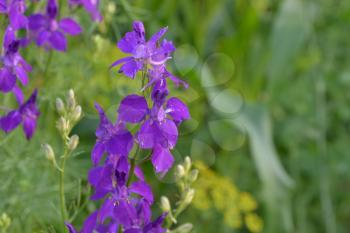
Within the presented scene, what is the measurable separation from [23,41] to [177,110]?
0.57m

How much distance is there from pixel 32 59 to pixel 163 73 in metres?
1.01

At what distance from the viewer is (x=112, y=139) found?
120 centimetres

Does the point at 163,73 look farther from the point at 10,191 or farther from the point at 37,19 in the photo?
the point at 10,191

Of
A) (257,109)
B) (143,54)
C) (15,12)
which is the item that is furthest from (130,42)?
(257,109)

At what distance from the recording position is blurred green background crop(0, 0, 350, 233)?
283 cm

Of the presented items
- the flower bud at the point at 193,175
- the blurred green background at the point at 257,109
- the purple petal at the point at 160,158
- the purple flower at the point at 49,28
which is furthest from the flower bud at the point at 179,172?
the blurred green background at the point at 257,109

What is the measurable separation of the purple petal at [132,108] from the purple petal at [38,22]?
0.54 metres

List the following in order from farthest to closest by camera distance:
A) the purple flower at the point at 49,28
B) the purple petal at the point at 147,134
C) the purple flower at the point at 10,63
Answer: the purple flower at the point at 49,28 < the purple flower at the point at 10,63 < the purple petal at the point at 147,134

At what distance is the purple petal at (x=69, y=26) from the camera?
5.57 feet

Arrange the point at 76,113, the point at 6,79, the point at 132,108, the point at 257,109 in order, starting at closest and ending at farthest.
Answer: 1. the point at 132,108
2. the point at 76,113
3. the point at 6,79
4. the point at 257,109

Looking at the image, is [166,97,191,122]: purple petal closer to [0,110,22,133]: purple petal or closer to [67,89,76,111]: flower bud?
[67,89,76,111]: flower bud

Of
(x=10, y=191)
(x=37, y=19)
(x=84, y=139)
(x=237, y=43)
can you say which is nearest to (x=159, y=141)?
(x=37, y=19)

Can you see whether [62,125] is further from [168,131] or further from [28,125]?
[28,125]

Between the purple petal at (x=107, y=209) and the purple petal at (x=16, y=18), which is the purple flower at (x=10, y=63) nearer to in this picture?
the purple petal at (x=16, y=18)
